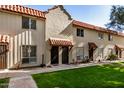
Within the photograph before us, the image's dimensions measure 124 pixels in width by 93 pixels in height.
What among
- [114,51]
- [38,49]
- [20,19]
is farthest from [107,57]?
[20,19]

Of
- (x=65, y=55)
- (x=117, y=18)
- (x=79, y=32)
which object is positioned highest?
(x=117, y=18)

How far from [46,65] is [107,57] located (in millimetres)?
16290

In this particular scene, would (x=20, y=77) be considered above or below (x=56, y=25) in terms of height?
below

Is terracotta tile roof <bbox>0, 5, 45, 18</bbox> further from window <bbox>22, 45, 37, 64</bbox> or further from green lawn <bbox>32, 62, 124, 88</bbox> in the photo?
green lawn <bbox>32, 62, 124, 88</bbox>

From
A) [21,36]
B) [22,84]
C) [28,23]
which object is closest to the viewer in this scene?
[22,84]

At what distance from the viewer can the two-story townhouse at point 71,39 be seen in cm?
2233

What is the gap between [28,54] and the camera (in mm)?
20000

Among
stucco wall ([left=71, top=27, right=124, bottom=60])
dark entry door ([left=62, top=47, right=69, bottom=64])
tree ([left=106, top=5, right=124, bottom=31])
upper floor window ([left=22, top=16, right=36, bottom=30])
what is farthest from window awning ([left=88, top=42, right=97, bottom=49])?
upper floor window ([left=22, top=16, right=36, bottom=30])

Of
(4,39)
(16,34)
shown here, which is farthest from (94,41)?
(4,39)

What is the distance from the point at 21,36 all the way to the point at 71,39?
26.5ft

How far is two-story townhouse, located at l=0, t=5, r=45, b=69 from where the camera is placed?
704 inches

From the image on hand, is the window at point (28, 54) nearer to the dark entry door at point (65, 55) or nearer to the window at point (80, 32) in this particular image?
Result: the dark entry door at point (65, 55)

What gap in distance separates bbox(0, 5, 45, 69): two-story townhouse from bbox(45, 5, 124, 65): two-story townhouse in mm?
1289

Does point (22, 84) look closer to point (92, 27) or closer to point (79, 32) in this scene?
point (79, 32)
